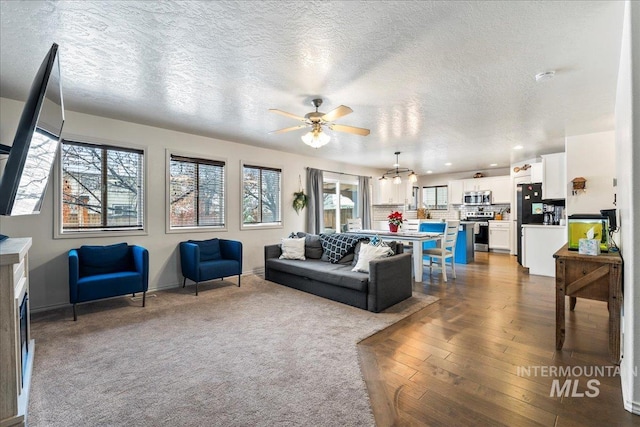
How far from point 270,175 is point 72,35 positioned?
421 centimetres

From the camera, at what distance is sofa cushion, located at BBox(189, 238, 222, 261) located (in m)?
4.86

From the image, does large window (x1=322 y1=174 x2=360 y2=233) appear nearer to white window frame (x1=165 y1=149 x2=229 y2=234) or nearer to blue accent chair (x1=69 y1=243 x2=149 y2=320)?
white window frame (x1=165 y1=149 x2=229 y2=234)

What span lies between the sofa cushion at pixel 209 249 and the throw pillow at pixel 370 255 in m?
2.47

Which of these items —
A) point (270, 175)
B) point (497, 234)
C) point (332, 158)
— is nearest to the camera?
point (270, 175)

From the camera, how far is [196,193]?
17.0ft

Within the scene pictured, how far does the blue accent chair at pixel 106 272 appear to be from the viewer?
3322 millimetres

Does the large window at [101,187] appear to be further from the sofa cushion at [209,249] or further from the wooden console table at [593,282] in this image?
the wooden console table at [593,282]

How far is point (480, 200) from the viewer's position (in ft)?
29.2

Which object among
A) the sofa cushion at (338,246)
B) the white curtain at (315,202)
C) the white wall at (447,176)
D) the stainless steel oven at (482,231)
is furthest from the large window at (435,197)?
the sofa cushion at (338,246)

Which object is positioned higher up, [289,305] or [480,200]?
[480,200]

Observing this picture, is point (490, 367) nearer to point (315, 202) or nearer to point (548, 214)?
point (548, 214)

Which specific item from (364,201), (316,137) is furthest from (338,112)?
(364,201)

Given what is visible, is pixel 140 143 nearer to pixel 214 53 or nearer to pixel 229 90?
pixel 229 90

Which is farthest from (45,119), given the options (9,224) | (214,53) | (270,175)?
(270,175)
